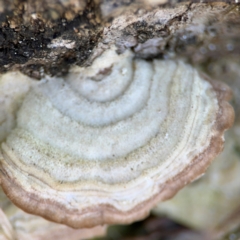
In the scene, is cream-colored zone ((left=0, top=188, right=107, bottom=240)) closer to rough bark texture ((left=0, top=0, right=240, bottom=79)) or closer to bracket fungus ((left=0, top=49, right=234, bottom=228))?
bracket fungus ((left=0, top=49, right=234, bottom=228))

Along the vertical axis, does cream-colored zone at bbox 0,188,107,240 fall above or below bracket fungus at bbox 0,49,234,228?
below

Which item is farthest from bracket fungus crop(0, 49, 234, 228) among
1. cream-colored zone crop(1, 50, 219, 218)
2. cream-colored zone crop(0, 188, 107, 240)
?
cream-colored zone crop(0, 188, 107, 240)

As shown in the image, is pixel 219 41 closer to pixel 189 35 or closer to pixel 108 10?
pixel 189 35

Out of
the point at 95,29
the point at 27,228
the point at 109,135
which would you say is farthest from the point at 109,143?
the point at 27,228

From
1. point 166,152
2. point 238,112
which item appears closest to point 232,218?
point 238,112

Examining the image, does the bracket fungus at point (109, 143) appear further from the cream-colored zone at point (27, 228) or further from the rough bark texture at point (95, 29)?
the cream-colored zone at point (27, 228)

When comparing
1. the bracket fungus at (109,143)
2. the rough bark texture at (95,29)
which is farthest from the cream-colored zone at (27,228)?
the rough bark texture at (95,29)

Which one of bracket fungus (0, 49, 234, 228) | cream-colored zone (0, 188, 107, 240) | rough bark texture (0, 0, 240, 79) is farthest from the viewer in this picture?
cream-colored zone (0, 188, 107, 240)
